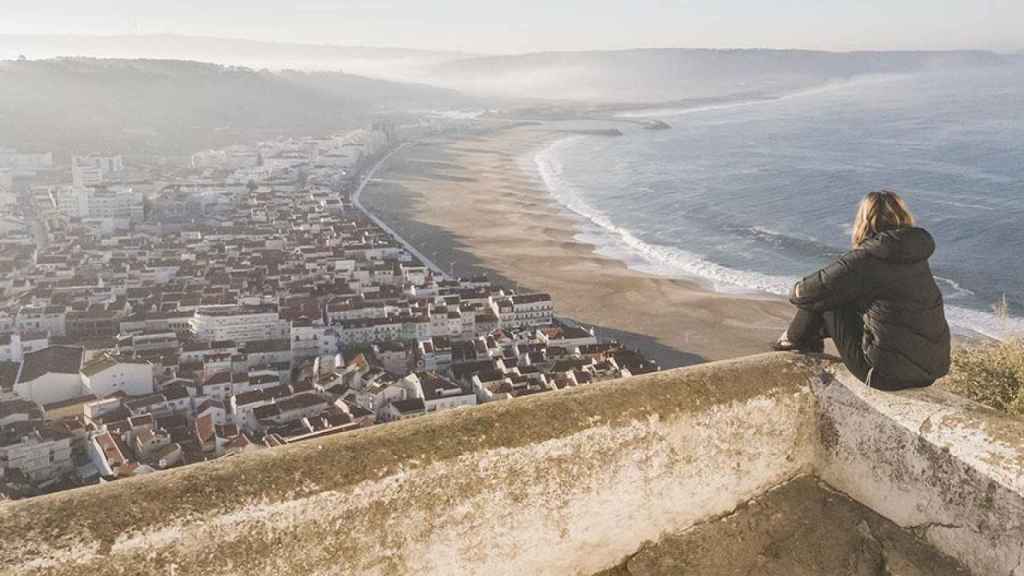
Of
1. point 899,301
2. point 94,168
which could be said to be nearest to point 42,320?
point 899,301

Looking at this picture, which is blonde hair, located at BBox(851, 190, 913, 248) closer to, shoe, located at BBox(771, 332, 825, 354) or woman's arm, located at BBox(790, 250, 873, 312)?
woman's arm, located at BBox(790, 250, 873, 312)

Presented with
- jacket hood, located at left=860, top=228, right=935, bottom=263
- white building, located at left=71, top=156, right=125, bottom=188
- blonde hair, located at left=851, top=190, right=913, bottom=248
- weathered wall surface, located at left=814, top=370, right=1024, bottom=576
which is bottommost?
white building, located at left=71, top=156, right=125, bottom=188

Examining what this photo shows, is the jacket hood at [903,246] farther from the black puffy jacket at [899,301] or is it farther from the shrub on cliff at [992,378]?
→ the shrub on cliff at [992,378]

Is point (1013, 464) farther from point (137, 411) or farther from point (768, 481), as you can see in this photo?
point (137, 411)

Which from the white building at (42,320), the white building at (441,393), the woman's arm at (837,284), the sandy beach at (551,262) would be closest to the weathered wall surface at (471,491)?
the woman's arm at (837,284)

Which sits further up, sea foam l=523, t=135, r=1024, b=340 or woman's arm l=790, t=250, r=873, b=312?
woman's arm l=790, t=250, r=873, b=312

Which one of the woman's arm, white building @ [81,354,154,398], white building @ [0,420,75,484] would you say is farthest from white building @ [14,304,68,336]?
the woman's arm

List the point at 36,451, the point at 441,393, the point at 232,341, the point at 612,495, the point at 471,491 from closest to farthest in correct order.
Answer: the point at 471,491 < the point at 612,495 < the point at 36,451 < the point at 441,393 < the point at 232,341

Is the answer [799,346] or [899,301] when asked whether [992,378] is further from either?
[899,301]

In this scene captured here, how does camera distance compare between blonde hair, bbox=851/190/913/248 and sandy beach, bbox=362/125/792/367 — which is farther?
sandy beach, bbox=362/125/792/367
